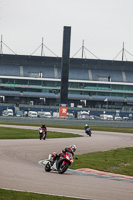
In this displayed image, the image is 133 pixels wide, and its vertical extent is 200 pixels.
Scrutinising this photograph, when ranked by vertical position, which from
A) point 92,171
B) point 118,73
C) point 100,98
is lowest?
point 92,171

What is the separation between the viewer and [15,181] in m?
11.7

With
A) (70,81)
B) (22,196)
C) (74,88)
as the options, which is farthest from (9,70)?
(22,196)

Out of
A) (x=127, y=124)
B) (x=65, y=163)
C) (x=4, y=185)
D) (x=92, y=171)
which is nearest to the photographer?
(x=4, y=185)

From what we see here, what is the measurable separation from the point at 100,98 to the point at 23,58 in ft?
74.1

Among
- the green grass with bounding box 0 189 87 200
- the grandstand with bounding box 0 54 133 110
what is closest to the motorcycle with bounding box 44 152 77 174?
the green grass with bounding box 0 189 87 200

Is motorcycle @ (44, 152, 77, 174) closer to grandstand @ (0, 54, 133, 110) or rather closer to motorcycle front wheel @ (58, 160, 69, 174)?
motorcycle front wheel @ (58, 160, 69, 174)

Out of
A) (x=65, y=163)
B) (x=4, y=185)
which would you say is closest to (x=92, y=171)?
(x=65, y=163)

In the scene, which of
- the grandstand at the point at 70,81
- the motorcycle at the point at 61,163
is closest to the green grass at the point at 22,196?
the motorcycle at the point at 61,163

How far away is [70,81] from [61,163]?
286 feet

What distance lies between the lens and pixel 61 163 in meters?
15.2

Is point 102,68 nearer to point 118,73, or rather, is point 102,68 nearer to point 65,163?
point 118,73

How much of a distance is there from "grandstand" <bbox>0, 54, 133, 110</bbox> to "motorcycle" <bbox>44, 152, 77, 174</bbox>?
280ft

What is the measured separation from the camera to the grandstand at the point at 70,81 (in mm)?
101562

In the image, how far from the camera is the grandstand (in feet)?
333
